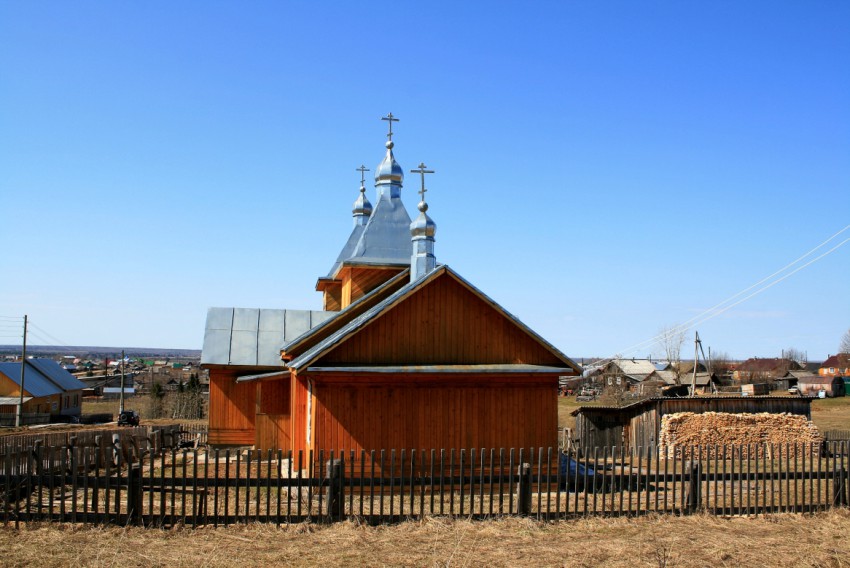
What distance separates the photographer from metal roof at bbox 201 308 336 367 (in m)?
25.8

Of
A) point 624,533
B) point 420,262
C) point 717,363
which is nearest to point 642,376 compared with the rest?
point 717,363

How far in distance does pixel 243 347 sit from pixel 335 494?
14591mm

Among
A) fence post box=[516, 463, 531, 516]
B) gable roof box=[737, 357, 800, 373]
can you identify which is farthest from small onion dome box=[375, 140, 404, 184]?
gable roof box=[737, 357, 800, 373]

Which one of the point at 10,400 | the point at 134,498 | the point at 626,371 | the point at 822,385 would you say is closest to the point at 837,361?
the point at 822,385

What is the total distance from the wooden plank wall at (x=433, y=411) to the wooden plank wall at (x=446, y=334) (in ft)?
1.95

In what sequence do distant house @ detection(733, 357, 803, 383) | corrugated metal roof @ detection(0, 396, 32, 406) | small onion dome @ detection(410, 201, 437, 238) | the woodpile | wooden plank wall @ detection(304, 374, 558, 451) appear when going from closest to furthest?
wooden plank wall @ detection(304, 374, 558, 451)
small onion dome @ detection(410, 201, 437, 238)
the woodpile
corrugated metal roof @ detection(0, 396, 32, 406)
distant house @ detection(733, 357, 803, 383)

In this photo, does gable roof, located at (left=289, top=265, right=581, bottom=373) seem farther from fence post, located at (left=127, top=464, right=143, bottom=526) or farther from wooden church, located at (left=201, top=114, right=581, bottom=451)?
fence post, located at (left=127, top=464, right=143, bottom=526)

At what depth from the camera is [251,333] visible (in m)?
27.1

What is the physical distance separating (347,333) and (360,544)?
5834 millimetres

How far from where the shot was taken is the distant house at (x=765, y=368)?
10886 centimetres

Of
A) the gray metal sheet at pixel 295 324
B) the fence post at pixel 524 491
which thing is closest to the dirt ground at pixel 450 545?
the fence post at pixel 524 491

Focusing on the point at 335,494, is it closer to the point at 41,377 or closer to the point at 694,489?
the point at 694,489

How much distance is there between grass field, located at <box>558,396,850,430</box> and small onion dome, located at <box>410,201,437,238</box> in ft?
96.4

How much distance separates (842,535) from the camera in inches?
484
